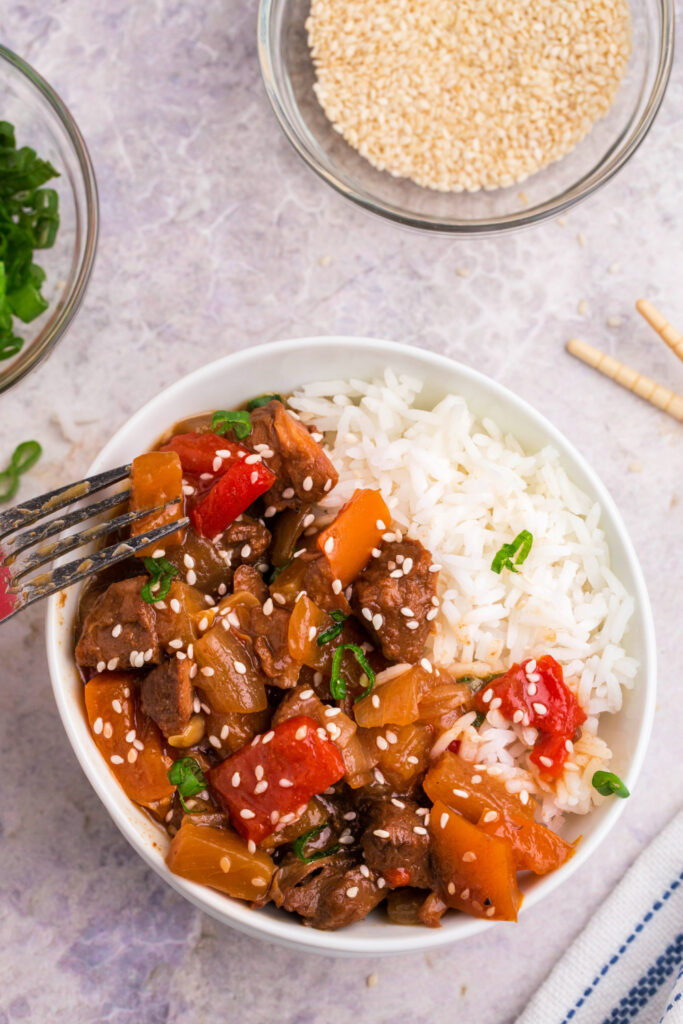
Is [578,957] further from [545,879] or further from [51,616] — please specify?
[51,616]

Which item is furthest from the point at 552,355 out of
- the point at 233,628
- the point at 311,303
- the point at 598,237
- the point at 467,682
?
the point at 233,628

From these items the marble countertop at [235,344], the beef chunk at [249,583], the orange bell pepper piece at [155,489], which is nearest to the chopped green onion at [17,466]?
the marble countertop at [235,344]

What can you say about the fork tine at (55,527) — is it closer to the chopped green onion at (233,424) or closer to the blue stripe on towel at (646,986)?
the chopped green onion at (233,424)

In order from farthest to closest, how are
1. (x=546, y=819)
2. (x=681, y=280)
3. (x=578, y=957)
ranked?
(x=681, y=280) → (x=578, y=957) → (x=546, y=819)

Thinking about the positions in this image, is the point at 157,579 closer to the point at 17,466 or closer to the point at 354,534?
the point at 354,534

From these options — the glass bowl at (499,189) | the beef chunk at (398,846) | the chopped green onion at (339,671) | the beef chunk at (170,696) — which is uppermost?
the glass bowl at (499,189)

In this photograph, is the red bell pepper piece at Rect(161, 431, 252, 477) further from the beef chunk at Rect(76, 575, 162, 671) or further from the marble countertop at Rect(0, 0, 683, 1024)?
the marble countertop at Rect(0, 0, 683, 1024)
